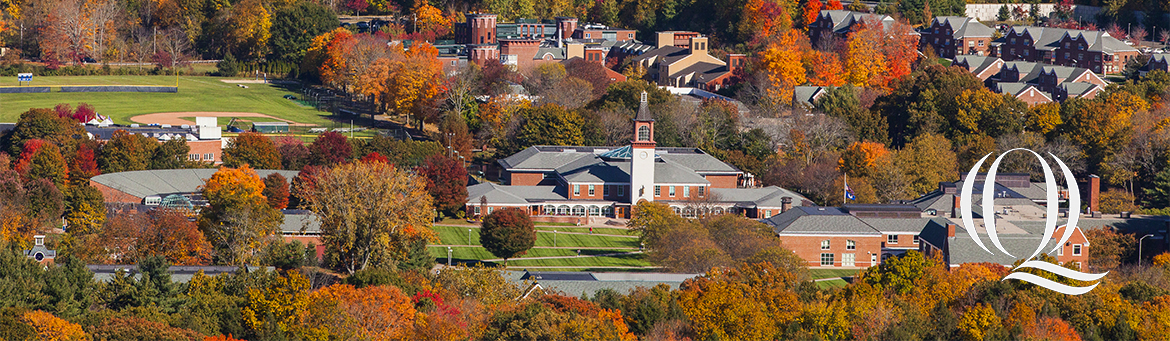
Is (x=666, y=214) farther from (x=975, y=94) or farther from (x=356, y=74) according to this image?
(x=356, y=74)

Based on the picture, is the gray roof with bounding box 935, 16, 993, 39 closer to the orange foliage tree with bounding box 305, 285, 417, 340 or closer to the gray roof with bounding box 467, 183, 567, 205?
the gray roof with bounding box 467, 183, 567, 205

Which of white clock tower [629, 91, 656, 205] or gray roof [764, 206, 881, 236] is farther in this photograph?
white clock tower [629, 91, 656, 205]

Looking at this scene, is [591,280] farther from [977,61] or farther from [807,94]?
[977,61]

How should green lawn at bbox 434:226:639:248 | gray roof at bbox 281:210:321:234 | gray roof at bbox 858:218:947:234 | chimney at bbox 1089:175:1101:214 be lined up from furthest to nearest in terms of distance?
chimney at bbox 1089:175:1101:214, green lawn at bbox 434:226:639:248, gray roof at bbox 858:218:947:234, gray roof at bbox 281:210:321:234

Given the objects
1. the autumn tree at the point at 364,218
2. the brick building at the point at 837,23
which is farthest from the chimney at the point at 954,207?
the brick building at the point at 837,23

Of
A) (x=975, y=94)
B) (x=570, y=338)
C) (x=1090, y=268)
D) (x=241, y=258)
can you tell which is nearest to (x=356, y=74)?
(x=975, y=94)

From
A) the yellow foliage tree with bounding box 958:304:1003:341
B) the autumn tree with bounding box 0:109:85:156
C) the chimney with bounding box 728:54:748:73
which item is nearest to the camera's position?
the yellow foliage tree with bounding box 958:304:1003:341

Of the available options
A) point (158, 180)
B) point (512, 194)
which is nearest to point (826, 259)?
point (512, 194)

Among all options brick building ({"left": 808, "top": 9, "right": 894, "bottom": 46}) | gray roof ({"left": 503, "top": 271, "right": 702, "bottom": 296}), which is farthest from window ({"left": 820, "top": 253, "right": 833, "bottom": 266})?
brick building ({"left": 808, "top": 9, "right": 894, "bottom": 46})
